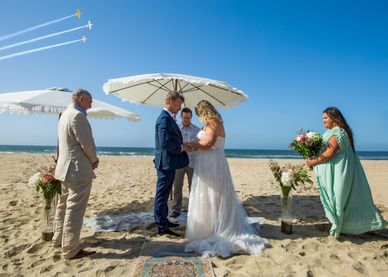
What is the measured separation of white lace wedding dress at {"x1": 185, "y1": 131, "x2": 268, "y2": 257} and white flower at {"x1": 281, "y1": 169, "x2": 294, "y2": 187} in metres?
0.79

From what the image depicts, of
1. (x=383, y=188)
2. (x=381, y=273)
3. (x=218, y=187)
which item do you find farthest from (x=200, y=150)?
(x=383, y=188)

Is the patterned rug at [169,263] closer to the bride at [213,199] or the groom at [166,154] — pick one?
the bride at [213,199]

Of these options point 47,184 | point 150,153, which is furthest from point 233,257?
point 150,153

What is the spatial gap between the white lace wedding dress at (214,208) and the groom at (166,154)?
0.32m

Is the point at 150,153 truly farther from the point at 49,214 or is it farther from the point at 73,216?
the point at 73,216

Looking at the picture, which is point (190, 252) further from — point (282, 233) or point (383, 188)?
point (383, 188)

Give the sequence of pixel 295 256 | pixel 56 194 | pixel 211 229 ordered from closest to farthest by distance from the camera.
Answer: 1. pixel 295 256
2. pixel 211 229
3. pixel 56 194

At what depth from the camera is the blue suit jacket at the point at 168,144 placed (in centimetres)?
406

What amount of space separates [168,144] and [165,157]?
0.74 ft

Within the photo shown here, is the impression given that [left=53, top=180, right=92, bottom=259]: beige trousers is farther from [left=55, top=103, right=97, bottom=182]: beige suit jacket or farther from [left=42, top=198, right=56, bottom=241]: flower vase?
[left=42, top=198, right=56, bottom=241]: flower vase

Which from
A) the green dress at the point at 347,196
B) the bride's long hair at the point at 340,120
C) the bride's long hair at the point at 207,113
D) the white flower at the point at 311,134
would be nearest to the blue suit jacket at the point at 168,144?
the bride's long hair at the point at 207,113

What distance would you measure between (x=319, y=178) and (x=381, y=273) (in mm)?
1655

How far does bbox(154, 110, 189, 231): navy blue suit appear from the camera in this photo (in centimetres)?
407

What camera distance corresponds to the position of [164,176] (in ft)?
13.8
